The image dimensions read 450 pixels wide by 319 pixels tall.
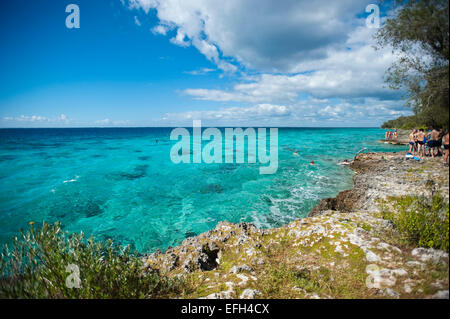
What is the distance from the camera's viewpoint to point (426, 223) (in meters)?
5.92

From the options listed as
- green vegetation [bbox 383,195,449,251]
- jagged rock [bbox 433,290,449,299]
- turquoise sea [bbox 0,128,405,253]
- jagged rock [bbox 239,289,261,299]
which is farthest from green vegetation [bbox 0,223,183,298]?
turquoise sea [bbox 0,128,405,253]

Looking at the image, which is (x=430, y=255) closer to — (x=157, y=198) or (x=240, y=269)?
(x=240, y=269)

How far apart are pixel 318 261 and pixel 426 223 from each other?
3.35m

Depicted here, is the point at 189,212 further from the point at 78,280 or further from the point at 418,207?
the point at 418,207

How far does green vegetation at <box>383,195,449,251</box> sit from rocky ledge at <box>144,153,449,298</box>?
295 mm

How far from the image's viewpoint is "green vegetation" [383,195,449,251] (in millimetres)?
5373

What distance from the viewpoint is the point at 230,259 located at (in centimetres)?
784

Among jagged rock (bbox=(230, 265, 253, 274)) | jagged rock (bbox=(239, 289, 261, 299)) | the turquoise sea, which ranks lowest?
the turquoise sea

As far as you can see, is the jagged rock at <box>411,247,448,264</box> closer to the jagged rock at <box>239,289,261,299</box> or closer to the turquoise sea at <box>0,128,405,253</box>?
the jagged rock at <box>239,289,261,299</box>

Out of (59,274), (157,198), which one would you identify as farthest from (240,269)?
(157,198)

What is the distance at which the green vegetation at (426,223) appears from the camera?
17.6 ft

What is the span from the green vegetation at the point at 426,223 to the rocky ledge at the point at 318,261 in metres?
0.29

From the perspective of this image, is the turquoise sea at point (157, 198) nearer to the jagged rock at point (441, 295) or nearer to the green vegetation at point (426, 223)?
the green vegetation at point (426, 223)
